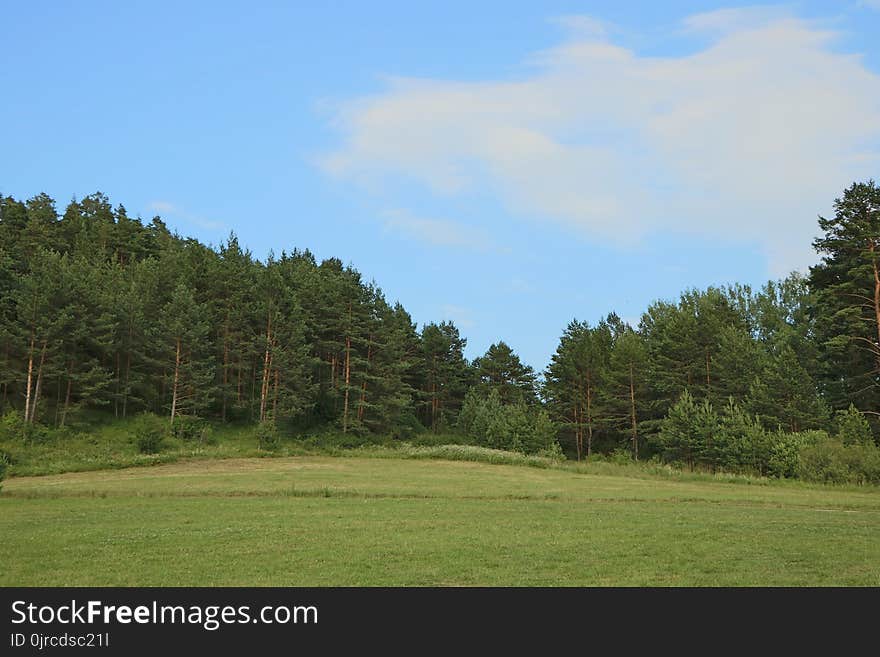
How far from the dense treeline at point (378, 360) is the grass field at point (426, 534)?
25995 mm

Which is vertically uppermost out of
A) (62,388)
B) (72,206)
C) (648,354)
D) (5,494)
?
(72,206)

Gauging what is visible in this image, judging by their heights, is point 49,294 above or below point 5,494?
above

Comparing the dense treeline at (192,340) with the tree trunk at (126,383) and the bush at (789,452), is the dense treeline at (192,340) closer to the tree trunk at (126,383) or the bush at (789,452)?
the tree trunk at (126,383)

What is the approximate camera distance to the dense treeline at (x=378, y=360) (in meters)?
62.8

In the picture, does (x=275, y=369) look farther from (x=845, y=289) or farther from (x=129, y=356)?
(x=845, y=289)

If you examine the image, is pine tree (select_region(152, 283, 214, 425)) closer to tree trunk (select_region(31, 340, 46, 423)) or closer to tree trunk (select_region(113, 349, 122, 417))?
tree trunk (select_region(113, 349, 122, 417))

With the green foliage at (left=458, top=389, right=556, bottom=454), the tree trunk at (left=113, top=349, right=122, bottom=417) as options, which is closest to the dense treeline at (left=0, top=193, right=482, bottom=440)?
the tree trunk at (left=113, top=349, right=122, bottom=417)

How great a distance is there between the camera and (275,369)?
78062 millimetres

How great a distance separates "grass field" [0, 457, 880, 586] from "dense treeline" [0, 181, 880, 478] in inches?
1023

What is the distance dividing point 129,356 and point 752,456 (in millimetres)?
65797

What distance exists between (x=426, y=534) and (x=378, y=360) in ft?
220

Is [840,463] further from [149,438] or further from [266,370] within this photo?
[266,370]

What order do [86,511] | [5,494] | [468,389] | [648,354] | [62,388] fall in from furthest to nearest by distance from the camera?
[468,389] → [648,354] → [62,388] → [5,494] → [86,511]
